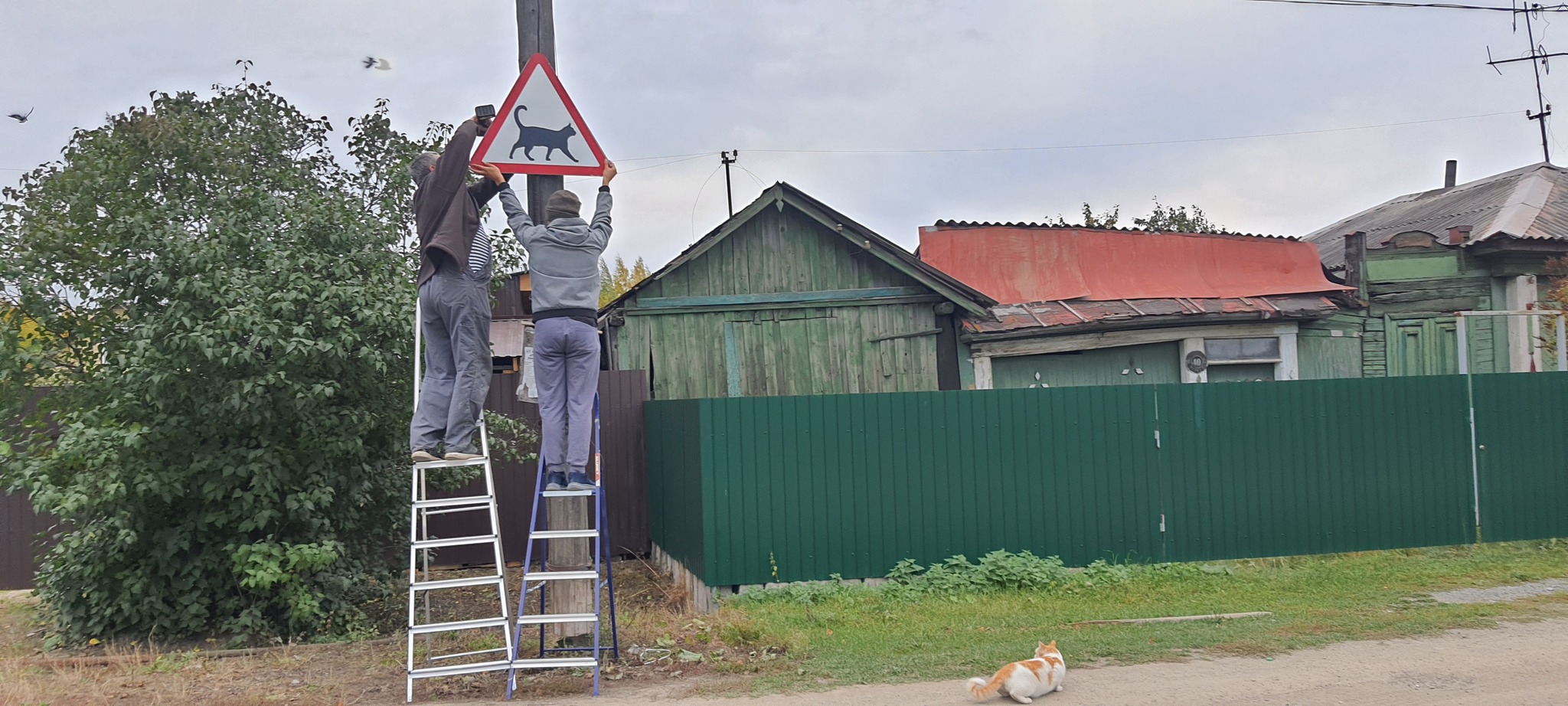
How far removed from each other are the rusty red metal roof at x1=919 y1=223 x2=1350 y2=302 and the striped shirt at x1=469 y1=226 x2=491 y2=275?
10496mm

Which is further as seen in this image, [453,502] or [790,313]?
[790,313]

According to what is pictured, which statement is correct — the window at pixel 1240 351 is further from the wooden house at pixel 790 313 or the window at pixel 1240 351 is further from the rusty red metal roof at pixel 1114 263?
the wooden house at pixel 790 313

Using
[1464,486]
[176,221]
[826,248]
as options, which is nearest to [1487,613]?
[1464,486]

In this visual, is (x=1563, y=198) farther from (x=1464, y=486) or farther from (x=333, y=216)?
(x=333, y=216)

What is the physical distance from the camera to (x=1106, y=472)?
1068 cm

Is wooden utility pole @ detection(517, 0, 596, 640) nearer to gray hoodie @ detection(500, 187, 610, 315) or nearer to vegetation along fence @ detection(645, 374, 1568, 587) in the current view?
gray hoodie @ detection(500, 187, 610, 315)

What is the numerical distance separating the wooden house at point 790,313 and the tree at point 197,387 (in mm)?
5399

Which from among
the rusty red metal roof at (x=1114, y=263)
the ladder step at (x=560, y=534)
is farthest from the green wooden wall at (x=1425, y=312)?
the ladder step at (x=560, y=534)

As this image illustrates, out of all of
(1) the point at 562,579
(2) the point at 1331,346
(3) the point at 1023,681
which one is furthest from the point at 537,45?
(2) the point at 1331,346

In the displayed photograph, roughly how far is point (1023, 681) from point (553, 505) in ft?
10.1

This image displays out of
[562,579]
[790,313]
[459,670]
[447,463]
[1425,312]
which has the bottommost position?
[459,670]

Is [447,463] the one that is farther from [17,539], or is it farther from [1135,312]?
[1135,312]

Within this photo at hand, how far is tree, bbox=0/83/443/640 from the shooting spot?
8.10 m

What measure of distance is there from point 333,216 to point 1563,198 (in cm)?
1891
